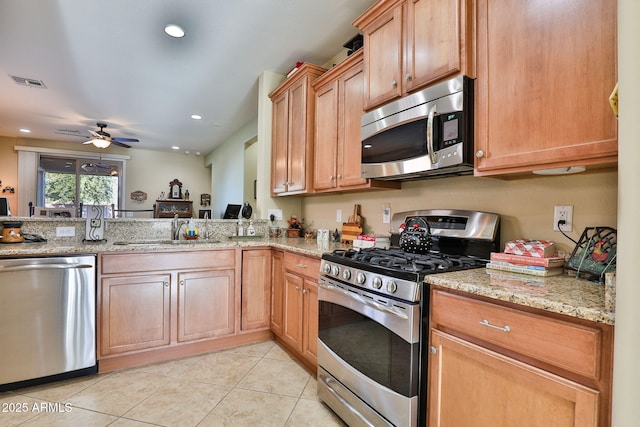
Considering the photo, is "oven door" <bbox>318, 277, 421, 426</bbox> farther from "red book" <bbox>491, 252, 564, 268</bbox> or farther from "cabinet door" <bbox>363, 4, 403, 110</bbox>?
"cabinet door" <bbox>363, 4, 403, 110</bbox>

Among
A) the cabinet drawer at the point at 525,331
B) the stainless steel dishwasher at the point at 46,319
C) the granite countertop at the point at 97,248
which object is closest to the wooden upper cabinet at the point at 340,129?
the granite countertop at the point at 97,248

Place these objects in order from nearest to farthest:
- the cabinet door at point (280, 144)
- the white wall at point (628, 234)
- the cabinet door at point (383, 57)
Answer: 1. the white wall at point (628, 234)
2. the cabinet door at point (383, 57)
3. the cabinet door at point (280, 144)

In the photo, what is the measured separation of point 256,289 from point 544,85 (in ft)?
7.80

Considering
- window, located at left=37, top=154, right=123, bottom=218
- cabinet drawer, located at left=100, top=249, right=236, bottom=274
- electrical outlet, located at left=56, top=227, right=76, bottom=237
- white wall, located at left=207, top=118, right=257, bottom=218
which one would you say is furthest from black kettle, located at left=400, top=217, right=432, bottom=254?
window, located at left=37, top=154, right=123, bottom=218

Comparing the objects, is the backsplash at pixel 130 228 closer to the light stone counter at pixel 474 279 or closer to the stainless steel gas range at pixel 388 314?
the light stone counter at pixel 474 279

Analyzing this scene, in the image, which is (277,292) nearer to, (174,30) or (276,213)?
(276,213)

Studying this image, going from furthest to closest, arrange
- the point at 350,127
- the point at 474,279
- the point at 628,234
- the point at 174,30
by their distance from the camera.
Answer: the point at 174,30 < the point at 350,127 < the point at 474,279 < the point at 628,234

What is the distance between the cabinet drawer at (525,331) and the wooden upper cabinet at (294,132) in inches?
71.9

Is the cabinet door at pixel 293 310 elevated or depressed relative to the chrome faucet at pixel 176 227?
depressed

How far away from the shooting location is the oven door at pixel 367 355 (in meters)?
1.33

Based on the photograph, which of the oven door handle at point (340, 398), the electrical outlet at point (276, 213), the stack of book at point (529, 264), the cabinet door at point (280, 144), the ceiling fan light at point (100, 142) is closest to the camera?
the stack of book at point (529, 264)

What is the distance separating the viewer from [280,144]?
3.30 meters

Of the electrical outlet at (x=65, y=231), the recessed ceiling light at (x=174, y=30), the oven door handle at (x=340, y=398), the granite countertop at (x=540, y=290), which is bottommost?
the oven door handle at (x=340, y=398)

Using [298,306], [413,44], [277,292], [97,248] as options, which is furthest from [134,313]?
[413,44]
